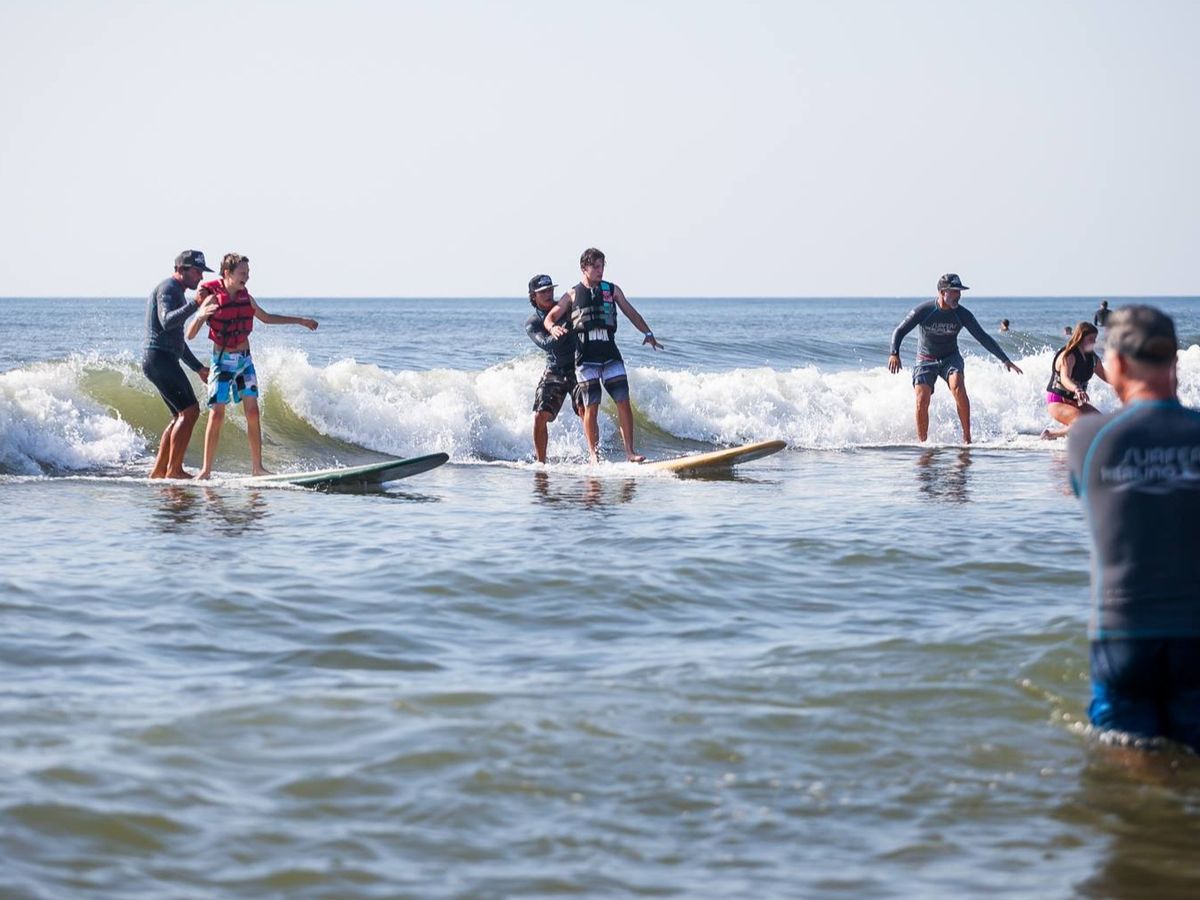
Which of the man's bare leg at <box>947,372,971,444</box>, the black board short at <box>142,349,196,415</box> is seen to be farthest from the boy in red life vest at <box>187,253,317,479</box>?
the man's bare leg at <box>947,372,971,444</box>

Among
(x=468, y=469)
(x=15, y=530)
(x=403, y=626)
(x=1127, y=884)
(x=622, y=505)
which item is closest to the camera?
(x=1127, y=884)

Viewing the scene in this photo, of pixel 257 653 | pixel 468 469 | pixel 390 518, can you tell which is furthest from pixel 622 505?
pixel 257 653

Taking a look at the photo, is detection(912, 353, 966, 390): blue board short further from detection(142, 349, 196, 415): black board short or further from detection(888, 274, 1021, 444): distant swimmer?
Result: detection(142, 349, 196, 415): black board short

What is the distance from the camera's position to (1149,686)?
4363mm

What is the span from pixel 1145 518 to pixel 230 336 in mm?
9025

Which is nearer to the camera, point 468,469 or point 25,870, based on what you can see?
point 25,870

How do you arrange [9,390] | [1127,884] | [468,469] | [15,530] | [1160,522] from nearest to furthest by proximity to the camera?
[1127,884]
[1160,522]
[15,530]
[468,469]
[9,390]

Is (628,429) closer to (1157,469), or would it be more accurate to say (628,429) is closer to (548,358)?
(548,358)

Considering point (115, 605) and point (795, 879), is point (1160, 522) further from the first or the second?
point (115, 605)

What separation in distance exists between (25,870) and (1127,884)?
10.2 ft

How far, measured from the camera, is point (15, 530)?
9812mm

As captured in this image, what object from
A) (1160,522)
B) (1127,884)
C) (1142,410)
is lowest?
(1127,884)

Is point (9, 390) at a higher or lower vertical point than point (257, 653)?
higher

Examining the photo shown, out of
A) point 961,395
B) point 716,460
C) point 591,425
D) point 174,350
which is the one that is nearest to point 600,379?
point 591,425
